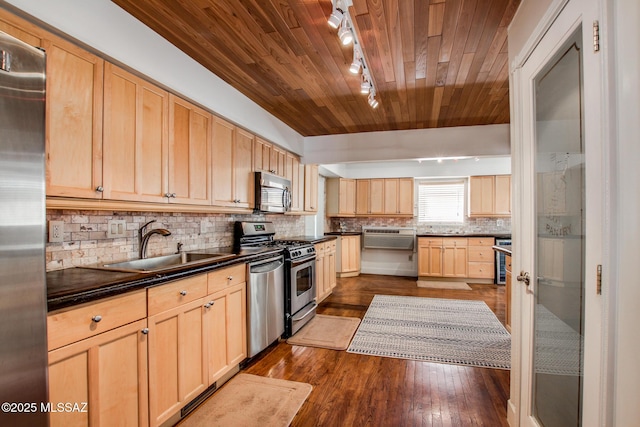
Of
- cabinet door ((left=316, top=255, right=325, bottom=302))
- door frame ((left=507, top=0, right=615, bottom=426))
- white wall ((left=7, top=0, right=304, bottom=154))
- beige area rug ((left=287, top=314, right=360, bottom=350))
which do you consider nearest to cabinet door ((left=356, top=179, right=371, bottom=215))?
cabinet door ((left=316, top=255, right=325, bottom=302))

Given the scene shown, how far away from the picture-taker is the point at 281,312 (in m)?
3.11

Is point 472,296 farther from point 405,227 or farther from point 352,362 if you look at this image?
point 352,362

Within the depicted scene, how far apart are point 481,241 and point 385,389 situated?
4512 millimetres

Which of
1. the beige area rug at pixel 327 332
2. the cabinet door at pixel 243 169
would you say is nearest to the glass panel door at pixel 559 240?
the beige area rug at pixel 327 332

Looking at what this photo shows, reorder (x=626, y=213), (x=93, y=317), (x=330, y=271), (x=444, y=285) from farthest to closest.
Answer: (x=444, y=285) < (x=330, y=271) < (x=93, y=317) < (x=626, y=213)

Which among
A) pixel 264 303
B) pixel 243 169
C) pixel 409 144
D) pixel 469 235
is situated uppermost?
pixel 409 144

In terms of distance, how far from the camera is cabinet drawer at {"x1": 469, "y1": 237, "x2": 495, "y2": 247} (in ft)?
19.1

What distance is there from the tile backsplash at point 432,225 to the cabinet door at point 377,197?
14.0 inches

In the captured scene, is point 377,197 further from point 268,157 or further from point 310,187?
point 268,157

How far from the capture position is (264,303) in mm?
2785

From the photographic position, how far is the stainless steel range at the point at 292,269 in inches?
127

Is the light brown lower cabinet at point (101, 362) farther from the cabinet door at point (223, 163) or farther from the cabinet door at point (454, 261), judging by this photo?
the cabinet door at point (454, 261)

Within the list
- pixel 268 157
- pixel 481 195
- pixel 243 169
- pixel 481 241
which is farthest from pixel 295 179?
pixel 481 195

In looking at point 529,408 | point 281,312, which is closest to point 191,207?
point 281,312
